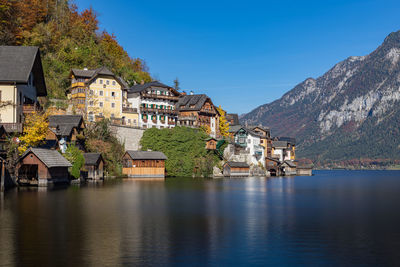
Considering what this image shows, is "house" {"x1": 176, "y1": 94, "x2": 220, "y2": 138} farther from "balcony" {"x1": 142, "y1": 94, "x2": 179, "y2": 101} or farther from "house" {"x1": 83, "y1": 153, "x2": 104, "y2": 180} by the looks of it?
"house" {"x1": 83, "y1": 153, "x2": 104, "y2": 180}

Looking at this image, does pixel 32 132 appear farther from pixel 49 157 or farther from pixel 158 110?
pixel 158 110

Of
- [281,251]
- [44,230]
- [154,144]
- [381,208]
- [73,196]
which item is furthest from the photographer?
[154,144]

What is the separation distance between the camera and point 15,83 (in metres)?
55.4

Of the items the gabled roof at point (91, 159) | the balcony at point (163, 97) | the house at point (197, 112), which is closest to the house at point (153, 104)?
the balcony at point (163, 97)

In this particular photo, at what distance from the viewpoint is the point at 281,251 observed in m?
22.0

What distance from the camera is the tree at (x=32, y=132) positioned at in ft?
182

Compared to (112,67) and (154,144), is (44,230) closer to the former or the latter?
(154,144)

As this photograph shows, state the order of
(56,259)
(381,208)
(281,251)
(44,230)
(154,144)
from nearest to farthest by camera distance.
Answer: (56,259) < (281,251) < (44,230) < (381,208) < (154,144)

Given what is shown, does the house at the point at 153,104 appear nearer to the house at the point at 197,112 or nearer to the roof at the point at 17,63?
the house at the point at 197,112

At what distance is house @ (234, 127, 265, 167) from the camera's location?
127 metres

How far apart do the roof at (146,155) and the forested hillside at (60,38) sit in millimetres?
24298

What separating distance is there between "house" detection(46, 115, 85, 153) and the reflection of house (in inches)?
822

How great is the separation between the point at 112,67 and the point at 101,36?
20.4m

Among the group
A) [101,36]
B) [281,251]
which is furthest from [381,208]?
[101,36]
